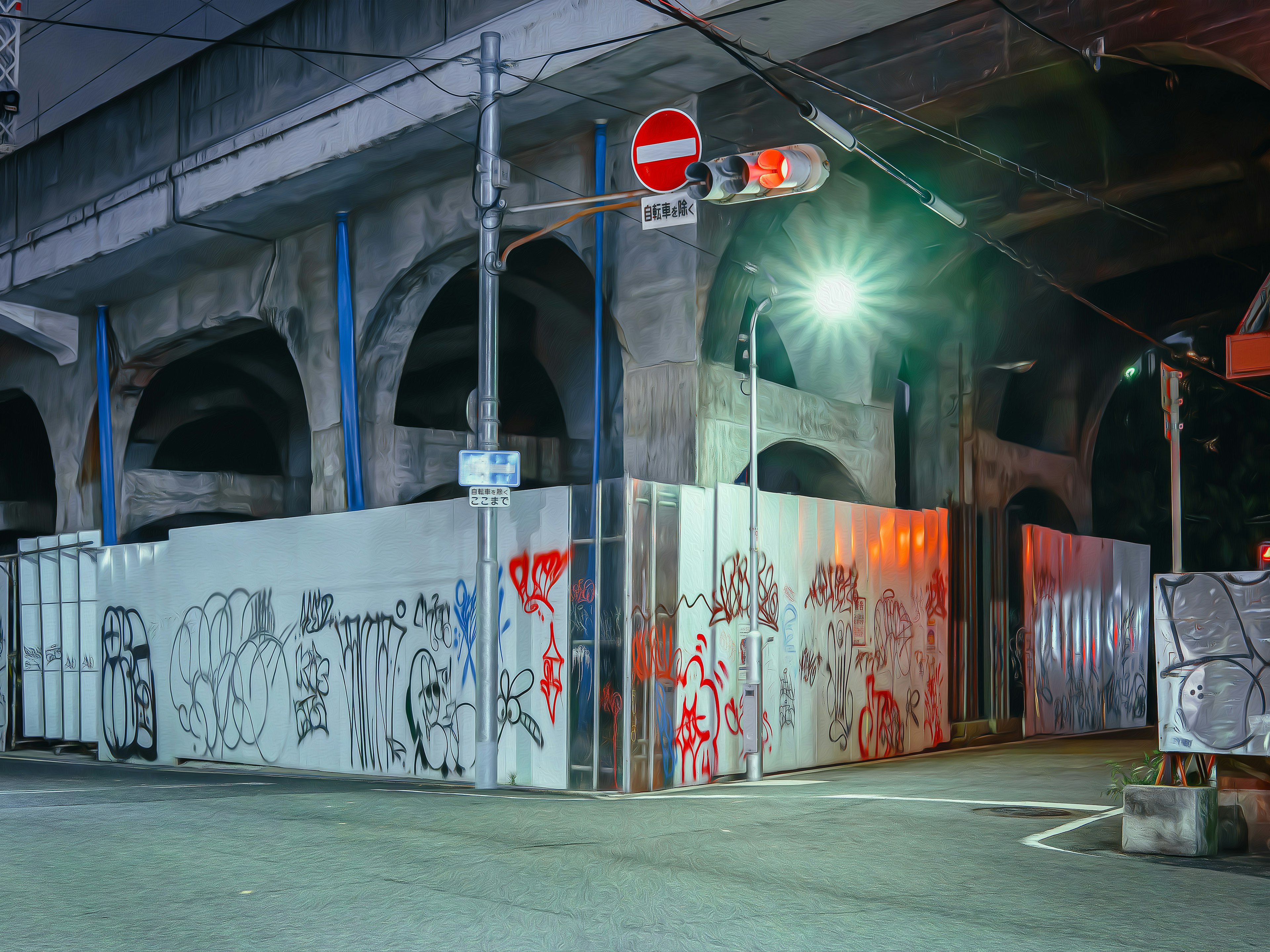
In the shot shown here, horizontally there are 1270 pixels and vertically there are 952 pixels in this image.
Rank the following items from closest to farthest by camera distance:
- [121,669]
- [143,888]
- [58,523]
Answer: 1. [143,888]
2. [121,669]
3. [58,523]

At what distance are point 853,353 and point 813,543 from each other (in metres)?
4.32

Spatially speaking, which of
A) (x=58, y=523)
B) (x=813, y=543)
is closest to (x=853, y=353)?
(x=813, y=543)

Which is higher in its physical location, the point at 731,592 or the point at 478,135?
the point at 478,135

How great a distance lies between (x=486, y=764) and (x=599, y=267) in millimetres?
6806

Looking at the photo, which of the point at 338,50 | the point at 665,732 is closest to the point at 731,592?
the point at 665,732

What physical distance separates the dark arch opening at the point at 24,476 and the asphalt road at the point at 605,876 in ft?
67.8

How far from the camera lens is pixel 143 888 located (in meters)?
8.54

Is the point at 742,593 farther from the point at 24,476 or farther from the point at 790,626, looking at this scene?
the point at 24,476

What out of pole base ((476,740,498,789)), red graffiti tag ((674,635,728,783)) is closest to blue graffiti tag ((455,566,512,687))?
pole base ((476,740,498,789))

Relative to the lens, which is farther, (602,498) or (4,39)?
(4,39)

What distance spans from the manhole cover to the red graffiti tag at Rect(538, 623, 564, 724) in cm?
543

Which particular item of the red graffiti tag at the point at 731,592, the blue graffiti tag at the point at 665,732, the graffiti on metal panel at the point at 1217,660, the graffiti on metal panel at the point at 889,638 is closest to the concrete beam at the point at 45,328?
the red graffiti tag at the point at 731,592

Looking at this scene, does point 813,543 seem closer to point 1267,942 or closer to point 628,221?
point 628,221

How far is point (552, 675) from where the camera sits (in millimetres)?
16141
